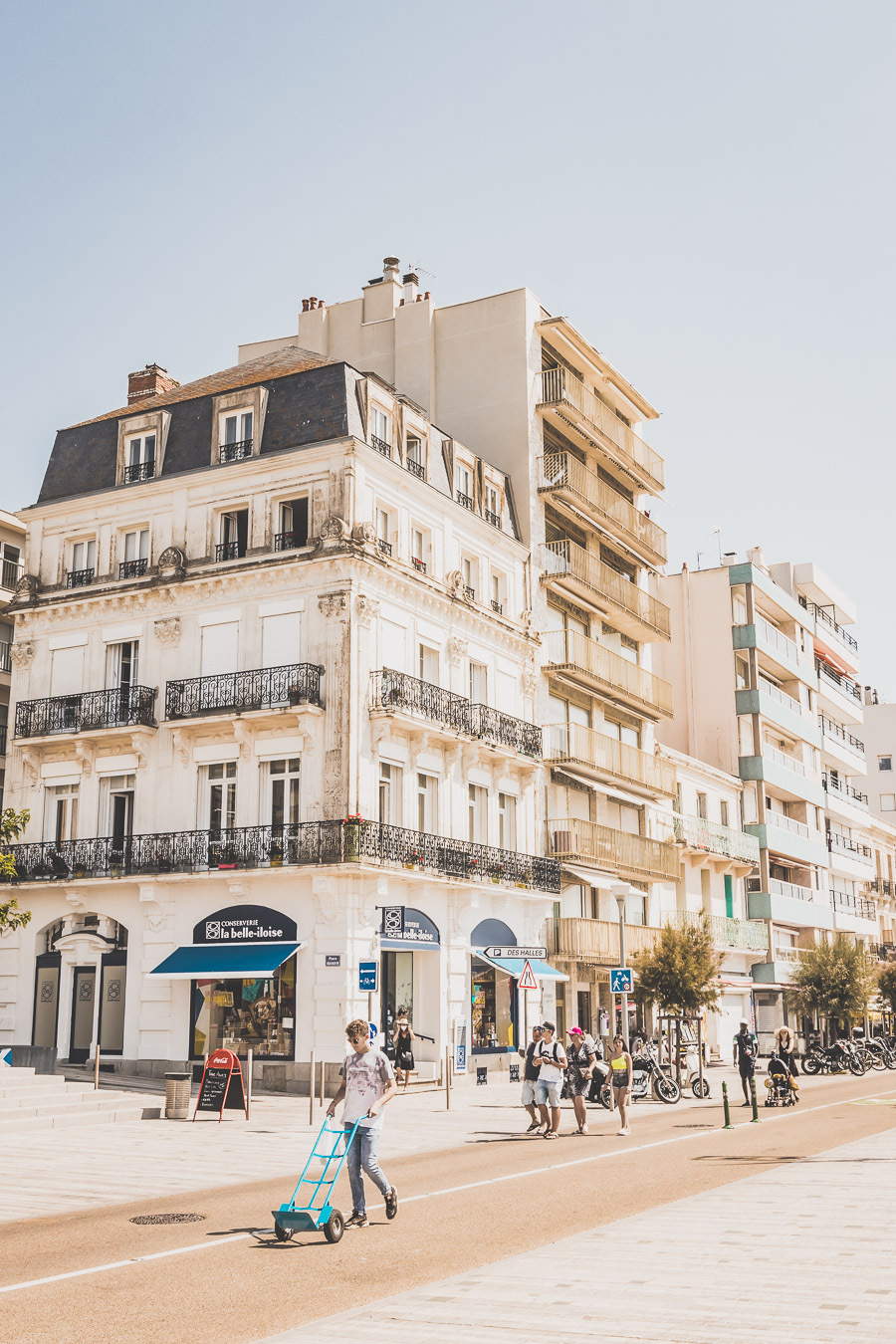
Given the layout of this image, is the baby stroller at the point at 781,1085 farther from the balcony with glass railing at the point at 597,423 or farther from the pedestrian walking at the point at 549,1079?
the balcony with glass railing at the point at 597,423

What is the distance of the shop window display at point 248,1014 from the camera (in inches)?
1155

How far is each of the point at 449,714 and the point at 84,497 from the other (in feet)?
35.8

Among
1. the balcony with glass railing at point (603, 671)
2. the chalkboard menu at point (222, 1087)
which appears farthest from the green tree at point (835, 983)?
the chalkboard menu at point (222, 1087)

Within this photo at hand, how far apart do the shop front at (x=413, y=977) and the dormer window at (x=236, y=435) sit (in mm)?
11560

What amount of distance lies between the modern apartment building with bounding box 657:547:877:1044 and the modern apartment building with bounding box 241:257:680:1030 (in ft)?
31.0

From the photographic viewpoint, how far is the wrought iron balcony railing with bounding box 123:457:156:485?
34.2m

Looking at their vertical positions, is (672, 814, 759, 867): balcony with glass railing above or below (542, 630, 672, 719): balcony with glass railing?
below

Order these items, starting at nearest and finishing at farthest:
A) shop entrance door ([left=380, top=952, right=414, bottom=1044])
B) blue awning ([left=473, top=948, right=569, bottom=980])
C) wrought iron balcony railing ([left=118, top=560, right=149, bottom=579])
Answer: shop entrance door ([left=380, top=952, right=414, bottom=1044]), blue awning ([left=473, top=948, right=569, bottom=980]), wrought iron balcony railing ([left=118, top=560, right=149, bottom=579])

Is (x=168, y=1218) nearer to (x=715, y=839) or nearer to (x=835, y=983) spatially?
(x=715, y=839)

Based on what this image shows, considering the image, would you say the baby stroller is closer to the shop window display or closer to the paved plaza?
the shop window display

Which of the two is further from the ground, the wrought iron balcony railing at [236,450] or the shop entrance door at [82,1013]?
the wrought iron balcony railing at [236,450]

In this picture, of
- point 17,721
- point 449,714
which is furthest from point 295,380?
point 17,721

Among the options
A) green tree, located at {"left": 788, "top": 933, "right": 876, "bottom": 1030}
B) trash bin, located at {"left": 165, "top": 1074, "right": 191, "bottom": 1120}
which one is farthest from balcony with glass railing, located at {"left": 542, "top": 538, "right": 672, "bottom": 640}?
trash bin, located at {"left": 165, "top": 1074, "right": 191, "bottom": 1120}

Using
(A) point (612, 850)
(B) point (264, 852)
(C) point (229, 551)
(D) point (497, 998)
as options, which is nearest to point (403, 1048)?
(B) point (264, 852)
